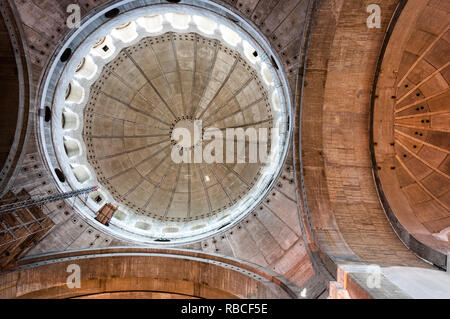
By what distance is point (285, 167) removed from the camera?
360 inches

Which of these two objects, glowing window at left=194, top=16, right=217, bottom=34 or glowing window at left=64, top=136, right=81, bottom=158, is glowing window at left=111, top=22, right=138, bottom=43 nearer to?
glowing window at left=194, top=16, right=217, bottom=34

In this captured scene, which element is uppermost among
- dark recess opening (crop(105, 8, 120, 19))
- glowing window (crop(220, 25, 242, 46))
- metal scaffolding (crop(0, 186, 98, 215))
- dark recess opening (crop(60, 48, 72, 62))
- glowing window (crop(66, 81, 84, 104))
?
glowing window (crop(220, 25, 242, 46))

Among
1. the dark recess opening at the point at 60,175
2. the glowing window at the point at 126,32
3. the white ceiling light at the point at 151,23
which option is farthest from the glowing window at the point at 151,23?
the dark recess opening at the point at 60,175

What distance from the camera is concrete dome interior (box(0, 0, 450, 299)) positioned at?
24.6ft

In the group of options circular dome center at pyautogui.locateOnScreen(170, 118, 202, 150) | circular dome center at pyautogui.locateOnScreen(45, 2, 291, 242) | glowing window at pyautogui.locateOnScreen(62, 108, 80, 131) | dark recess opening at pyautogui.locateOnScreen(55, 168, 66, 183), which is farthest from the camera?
circular dome center at pyautogui.locateOnScreen(170, 118, 202, 150)

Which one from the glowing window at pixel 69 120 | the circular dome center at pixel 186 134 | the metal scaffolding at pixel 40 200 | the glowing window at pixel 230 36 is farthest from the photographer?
the circular dome center at pixel 186 134

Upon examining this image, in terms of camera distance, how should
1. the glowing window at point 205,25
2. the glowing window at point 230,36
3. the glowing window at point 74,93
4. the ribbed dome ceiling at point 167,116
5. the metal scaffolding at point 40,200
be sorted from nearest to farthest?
1. the metal scaffolding at point 40,200
2. the glowing window at point 74,93
3. the glowing window at point 230,36
4. the glowing window at point 205,25
5. the ribbed dome ceiling at point 167,116

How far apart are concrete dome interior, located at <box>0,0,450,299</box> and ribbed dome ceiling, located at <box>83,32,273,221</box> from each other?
1601 millimetres

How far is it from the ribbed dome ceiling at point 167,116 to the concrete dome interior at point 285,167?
5.25 ft

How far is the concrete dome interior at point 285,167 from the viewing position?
751 centimetres

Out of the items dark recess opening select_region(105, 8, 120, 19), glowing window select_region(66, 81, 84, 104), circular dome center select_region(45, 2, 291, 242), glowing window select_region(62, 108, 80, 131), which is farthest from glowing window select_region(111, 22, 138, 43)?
glowing window select_region(62, 108, 80, 131)

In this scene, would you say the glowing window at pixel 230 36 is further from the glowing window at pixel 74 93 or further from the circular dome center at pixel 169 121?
the glowing window at pixel 74 93

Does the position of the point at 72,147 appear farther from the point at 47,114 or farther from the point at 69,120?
the point at 47,114

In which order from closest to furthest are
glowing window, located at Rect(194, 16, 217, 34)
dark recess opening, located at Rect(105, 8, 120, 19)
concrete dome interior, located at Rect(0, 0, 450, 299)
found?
concrete dome interior, located at Rect(0, 0, 450, 299) < dark recess opening, located at Rect(105, 8, 120, 19) < glowing window, located at Rect(194, 16, 217, 34)
